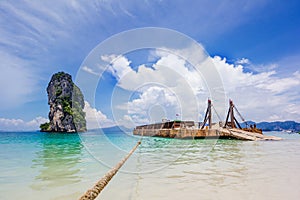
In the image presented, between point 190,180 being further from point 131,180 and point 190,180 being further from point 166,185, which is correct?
point 131,180

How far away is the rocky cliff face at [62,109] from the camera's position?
80.4m

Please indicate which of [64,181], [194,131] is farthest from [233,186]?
[194,131]

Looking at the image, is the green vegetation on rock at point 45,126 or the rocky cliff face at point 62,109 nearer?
the rocky cliff face at point 62,109

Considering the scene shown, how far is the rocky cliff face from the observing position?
264ft

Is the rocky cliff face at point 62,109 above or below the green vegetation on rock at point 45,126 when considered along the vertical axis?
above

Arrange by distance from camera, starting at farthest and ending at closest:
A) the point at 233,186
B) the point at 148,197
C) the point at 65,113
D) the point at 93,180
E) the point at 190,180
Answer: the point at 65,113 < the point at 93,180 < the point at 190,180 < the point at 233,186 < the point at 148,197

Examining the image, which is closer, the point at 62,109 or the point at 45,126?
the point at 62,109

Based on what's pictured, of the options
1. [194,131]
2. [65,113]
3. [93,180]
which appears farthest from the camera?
[65,113]

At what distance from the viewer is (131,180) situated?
5.27 meters

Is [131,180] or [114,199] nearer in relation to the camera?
[114,199]

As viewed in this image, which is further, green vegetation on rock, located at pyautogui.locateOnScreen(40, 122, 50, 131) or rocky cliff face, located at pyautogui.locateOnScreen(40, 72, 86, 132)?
green vegetation on rock, located at pyautogui.locateOnScreen(40, 122, 50, 131)

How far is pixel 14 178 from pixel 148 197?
445cm

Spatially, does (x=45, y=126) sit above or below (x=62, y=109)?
below

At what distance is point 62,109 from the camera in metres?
80.8
